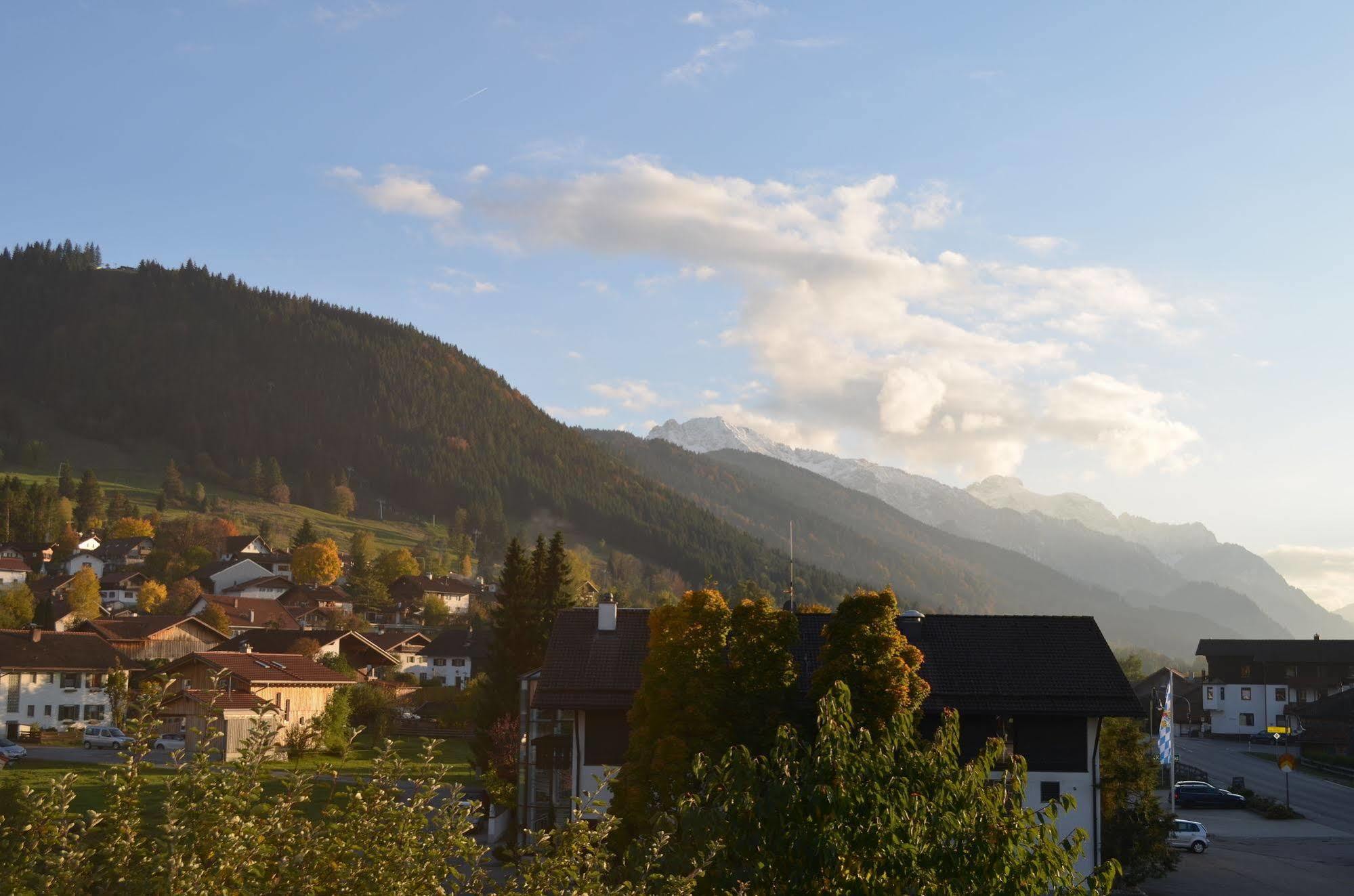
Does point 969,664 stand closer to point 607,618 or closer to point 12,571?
point 607,618

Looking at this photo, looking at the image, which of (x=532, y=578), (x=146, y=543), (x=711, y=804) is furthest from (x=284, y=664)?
(x=146, y=543)

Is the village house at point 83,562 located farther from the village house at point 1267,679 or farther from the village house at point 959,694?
the village house at point 959,694

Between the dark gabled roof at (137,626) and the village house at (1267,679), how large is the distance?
9605cm

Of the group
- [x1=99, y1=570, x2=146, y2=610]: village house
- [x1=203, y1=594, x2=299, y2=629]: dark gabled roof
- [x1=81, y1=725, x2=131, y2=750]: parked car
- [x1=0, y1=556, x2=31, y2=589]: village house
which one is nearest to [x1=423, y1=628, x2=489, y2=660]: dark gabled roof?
[x1=203, y1=594, x2=299, y2=629]: dark gabled roof

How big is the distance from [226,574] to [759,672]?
153781mm

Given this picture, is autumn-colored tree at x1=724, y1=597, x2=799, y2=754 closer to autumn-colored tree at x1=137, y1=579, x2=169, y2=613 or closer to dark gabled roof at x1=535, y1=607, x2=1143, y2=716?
dark gabled roof at x1=535, y1=607, x2=1143, y2=716

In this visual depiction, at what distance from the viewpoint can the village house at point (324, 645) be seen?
4033 inches

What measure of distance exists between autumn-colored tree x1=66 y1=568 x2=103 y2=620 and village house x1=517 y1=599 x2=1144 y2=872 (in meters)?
96.7

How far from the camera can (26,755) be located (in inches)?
2571

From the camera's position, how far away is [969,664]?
4091cm

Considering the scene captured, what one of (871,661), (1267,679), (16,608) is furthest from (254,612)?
(871,661)

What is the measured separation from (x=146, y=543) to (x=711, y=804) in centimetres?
19208

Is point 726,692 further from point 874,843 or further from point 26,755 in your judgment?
point 26,755

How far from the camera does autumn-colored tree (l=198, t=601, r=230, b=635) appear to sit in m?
121
